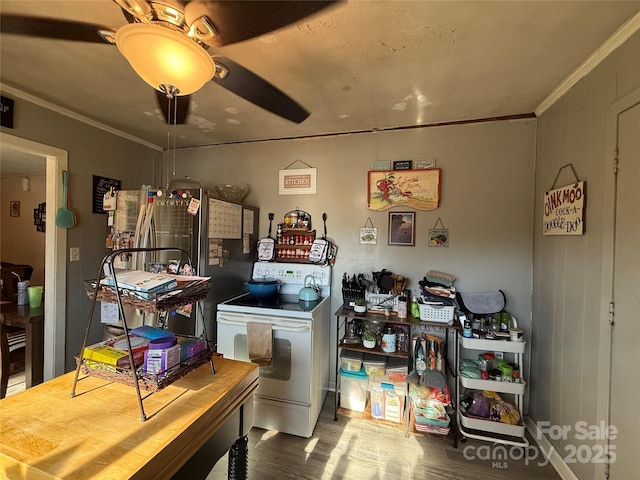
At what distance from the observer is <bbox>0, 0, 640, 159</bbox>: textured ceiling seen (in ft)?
3.97

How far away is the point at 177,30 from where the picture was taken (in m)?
1.09

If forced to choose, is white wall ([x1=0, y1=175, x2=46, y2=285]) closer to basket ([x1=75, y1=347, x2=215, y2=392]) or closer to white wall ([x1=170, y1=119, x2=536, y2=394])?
white wall ([x1=170, y1=119, x2=536, y2=394])

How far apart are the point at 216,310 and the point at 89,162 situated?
1750 mm

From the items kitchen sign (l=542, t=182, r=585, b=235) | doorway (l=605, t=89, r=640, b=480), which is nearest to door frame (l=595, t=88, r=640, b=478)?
doorway (l=605, t=89, r=640, b=480)

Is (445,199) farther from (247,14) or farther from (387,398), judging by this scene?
(247,14)

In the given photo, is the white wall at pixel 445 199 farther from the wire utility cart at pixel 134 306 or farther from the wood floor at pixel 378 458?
the wire utility cart at pixel 134 306

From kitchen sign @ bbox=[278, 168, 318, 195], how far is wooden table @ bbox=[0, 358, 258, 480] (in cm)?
194

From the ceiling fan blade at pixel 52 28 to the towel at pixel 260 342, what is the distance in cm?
176

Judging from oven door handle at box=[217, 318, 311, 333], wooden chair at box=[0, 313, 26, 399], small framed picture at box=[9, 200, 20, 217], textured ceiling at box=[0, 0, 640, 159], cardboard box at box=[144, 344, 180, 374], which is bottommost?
wooden chair at box=[0, 313, 26, 399]

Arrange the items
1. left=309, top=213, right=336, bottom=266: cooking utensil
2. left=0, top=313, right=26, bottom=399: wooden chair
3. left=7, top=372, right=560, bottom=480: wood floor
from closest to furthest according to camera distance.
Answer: left=7, top=372, right=560, bottom=480: wood floor, left=0, top=313, right=26, bottom=399: wooden chair, left=309, top=213, right=336, bottom=266: cooking utensil

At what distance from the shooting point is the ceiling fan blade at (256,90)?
1425 millimetres

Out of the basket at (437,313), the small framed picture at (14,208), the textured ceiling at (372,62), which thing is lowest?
the basket at (437,313)

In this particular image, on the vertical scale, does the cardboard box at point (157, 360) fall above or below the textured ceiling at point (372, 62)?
below

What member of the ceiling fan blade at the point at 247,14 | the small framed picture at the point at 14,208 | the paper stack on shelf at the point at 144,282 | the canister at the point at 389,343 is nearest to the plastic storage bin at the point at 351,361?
the canister at the point at 389,343
